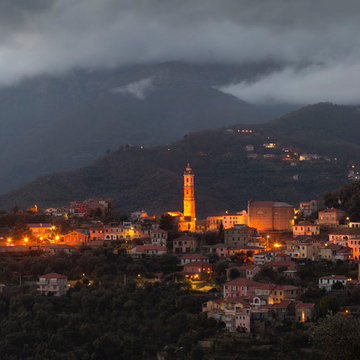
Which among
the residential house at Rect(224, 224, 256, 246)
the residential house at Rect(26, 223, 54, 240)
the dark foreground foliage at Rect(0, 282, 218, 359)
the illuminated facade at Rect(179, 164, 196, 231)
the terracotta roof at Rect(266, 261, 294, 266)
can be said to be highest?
the illuminated facade at Rect(179, 164, 196, 231)

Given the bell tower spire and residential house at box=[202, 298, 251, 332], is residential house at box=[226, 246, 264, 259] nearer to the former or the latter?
the bell tower spire

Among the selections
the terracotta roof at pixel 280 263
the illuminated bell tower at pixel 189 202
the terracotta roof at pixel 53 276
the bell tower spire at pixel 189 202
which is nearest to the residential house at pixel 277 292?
the terracotta roof at pixel 280 263

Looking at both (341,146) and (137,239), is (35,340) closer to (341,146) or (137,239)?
(137,239)

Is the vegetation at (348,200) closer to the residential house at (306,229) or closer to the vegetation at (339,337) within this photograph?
the residential house at (306,229)

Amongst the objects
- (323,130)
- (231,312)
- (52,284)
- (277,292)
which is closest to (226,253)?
(277,292)

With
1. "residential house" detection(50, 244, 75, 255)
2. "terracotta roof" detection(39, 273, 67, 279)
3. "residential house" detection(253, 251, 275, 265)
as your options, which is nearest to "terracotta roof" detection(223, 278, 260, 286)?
"residential house" detection(253, 251, 275, 265)

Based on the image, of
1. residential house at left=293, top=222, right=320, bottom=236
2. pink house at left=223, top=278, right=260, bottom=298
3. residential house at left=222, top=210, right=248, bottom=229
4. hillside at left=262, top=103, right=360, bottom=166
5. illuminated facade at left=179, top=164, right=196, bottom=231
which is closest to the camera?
pink house at left=223, top=278, right=260, bottom=298

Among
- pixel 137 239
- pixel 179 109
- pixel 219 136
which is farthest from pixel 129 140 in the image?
pixel 137 239
